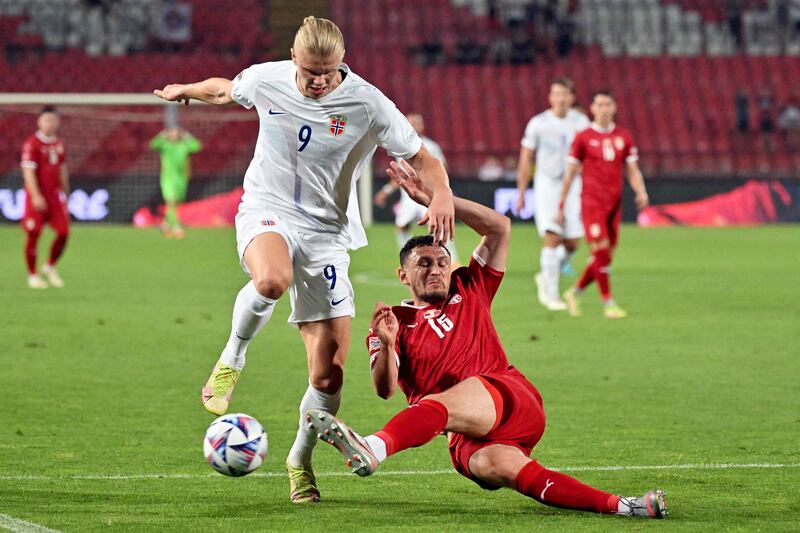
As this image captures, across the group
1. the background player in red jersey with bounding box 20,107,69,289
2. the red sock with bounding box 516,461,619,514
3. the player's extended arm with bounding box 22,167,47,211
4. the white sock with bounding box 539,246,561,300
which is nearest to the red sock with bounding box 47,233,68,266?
the background player in red jersey with bounding box 20,107,69,289

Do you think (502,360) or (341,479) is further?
(341,479)

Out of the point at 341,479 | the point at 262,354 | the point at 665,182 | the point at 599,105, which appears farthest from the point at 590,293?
the point at 665,182

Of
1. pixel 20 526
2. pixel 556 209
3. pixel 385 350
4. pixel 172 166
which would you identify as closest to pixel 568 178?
pixel 556 209

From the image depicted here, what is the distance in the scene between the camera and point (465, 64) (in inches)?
1385

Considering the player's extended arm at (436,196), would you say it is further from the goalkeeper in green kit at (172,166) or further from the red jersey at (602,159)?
the goalkeeper in green kit at (172,166)

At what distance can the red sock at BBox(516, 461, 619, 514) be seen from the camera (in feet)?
17.7

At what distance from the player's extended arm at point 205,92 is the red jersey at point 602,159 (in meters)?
7.79

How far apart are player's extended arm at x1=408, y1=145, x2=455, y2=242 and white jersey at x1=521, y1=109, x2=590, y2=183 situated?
8.91 m

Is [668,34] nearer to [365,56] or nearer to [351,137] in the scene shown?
[365,56]

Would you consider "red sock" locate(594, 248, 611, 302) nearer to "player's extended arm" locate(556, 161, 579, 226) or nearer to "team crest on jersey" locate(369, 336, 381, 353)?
"player's extended arm" locate(556, 161, 579, 226)

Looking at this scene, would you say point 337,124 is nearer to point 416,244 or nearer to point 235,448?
point 416,244

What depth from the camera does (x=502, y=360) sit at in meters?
5.88

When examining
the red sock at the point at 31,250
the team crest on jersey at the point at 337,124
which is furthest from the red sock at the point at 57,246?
the team crest on jersey at the point at 337,124

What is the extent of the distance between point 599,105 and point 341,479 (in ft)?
25.8
